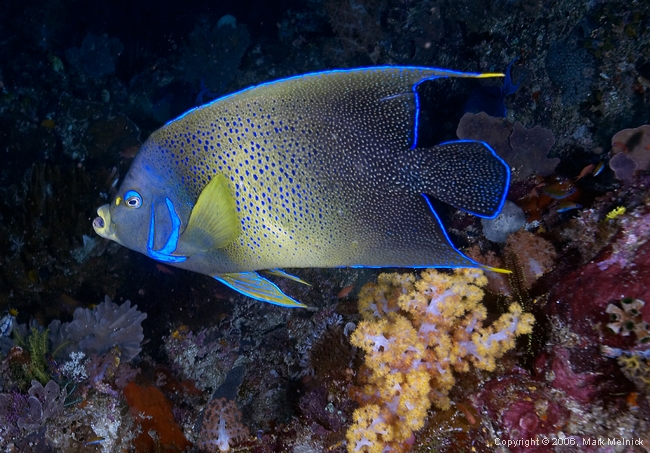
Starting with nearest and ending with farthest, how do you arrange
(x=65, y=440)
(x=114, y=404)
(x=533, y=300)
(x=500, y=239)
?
(x=533, y=300) < (x=65, y=440) < (x=114, y=404) < (x=500, y=239)

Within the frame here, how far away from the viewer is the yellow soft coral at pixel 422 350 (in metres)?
2.20

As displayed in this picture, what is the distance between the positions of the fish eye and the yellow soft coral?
1532 mm

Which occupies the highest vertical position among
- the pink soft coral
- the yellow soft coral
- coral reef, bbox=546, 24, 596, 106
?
coral reef, bbox=546, 24, 596, 106

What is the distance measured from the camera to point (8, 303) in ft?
15.7

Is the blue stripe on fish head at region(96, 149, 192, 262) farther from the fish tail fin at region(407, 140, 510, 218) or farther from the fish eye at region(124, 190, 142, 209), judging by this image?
the fish tail fin at region(407, 140, 510, 218)

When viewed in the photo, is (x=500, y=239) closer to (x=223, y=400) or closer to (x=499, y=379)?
(x=499, y=379)

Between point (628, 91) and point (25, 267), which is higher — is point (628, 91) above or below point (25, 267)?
above

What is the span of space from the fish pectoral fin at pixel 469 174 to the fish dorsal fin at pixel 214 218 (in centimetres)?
95

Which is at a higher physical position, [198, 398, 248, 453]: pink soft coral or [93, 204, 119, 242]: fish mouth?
[93, 204, 119, 242]: fish mouth

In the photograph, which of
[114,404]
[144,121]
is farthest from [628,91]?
[144,121]

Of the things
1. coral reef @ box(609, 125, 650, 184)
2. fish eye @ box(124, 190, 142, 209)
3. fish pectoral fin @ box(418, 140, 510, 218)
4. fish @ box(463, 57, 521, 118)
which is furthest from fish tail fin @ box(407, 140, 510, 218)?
fish @ box(463, 57, 521, 118)

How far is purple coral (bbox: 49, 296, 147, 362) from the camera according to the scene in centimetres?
332

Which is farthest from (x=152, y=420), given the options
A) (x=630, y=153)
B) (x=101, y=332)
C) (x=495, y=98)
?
(x=495, y=98)

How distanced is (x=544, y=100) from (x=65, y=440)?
5.53 m
